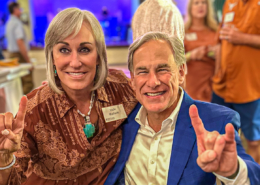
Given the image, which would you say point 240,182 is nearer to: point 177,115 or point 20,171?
point 177,115

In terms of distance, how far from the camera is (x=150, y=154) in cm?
137

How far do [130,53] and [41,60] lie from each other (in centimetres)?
670

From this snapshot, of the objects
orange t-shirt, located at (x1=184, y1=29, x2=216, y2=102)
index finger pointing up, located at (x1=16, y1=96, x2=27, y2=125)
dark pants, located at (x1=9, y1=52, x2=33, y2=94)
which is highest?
index finger pointing up, located at (x1=16, y1=96, x2=27, y2=125)

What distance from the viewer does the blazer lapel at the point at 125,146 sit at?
1453 millimetres

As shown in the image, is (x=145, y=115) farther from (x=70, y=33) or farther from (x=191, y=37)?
(x=191, y=37)

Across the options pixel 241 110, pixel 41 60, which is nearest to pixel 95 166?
pixel 241 110

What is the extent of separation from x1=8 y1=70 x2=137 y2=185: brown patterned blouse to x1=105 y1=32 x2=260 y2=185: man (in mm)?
93

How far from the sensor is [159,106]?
1337mm

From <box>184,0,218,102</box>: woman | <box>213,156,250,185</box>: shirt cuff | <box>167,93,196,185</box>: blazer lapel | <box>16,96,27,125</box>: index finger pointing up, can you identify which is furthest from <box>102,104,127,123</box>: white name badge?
<box>184,0,218,102</box>: woman

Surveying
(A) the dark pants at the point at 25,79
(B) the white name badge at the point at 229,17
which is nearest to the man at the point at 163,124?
(B) the white name badge at the point at 229,17

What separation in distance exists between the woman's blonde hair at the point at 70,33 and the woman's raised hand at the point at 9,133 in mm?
380

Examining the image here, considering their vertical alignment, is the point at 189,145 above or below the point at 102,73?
below

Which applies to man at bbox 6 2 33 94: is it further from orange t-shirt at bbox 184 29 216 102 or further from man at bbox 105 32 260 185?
man at bbox 105 32 260 185

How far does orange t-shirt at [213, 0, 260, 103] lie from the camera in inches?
94.5
